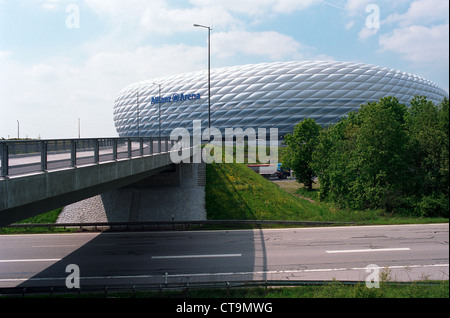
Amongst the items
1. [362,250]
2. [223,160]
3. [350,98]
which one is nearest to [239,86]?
[350,98]

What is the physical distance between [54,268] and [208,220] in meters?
8.71

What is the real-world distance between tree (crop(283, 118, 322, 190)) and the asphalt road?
21.8 m

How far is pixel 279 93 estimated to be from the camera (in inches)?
2840

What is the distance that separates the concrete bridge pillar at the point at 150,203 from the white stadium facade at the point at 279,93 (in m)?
52.6

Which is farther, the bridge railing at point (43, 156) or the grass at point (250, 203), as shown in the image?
the grass at point (250, 203)

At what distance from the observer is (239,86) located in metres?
75.1

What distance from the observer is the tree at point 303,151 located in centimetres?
3888

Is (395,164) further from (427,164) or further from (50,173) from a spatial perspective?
(50,173)

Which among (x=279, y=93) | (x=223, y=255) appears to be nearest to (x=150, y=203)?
(x=223, y=255)

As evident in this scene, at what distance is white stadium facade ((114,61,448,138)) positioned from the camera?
71125 millimetres

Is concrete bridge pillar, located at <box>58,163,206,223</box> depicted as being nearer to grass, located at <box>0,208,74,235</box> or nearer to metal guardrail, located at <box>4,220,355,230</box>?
grass, located at <box>0,208,74,235</box>

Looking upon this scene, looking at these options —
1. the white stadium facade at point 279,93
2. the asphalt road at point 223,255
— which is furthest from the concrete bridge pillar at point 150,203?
the white stadium facade at point 279,93

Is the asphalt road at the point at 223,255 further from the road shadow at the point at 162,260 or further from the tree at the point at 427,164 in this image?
the tree at the point at 427,164
